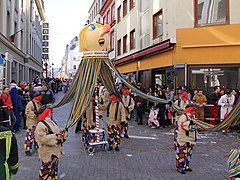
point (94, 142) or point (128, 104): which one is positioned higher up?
point (128, 104)

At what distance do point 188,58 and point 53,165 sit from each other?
9.99m

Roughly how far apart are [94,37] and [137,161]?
3.75 metres

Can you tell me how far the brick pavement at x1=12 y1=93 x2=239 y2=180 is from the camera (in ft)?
21.1

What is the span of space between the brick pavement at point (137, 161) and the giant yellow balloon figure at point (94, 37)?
3.12 meters

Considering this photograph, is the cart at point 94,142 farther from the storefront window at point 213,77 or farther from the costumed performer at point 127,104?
the storefront window at point 213,77

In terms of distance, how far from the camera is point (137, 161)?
7.55m

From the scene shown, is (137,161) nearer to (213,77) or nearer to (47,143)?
(47,143)

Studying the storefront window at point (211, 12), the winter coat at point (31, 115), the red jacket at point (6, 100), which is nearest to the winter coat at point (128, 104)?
the winter coat at point (31, 115)

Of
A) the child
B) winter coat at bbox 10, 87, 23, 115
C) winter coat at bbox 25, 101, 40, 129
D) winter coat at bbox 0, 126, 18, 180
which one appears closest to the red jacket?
winter coat at bbox 10, 87, 23, 115

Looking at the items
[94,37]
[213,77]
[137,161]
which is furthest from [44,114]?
[213,77]

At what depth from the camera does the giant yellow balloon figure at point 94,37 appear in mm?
8461

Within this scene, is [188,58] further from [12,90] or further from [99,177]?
[99,177]

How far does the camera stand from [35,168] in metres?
6.92

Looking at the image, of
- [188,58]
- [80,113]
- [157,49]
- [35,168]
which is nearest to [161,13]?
[157,49]
